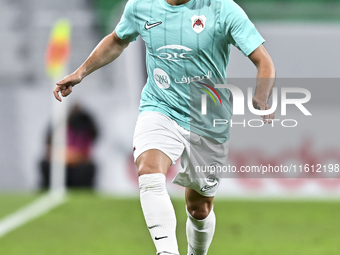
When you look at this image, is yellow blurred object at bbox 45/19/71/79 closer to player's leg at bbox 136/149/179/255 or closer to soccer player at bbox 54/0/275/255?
soccer player at bbox 54/0/275/255

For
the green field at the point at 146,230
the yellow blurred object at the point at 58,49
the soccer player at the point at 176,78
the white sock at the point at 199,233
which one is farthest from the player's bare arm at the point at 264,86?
the yellow blurred object at the point at 58,49

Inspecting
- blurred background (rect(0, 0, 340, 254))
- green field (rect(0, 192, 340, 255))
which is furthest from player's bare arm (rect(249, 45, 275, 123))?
blurred background (rect(0, 0, 340, 254))

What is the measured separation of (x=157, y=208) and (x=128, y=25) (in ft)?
4.52

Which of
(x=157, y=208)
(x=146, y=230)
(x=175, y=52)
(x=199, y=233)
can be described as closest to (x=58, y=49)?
(x=146, y=230)

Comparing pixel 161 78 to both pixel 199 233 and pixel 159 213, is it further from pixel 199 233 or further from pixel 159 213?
pixel 199 233

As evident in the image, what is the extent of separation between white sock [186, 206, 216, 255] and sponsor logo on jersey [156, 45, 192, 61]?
1341mm

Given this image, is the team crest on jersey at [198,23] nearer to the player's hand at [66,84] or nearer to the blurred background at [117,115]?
the player's hand at [66,84]

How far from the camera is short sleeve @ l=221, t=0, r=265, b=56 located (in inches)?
152

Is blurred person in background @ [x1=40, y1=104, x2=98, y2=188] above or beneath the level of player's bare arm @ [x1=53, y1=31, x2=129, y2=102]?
beneath

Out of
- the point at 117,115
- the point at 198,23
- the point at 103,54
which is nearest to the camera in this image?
the point at 198,23

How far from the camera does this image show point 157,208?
366 cm

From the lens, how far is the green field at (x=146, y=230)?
255 inches

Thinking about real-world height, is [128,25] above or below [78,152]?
above

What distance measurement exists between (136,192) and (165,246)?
20.7 ft
